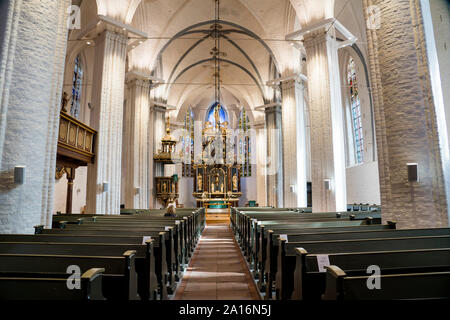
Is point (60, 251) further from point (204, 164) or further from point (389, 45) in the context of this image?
point (204, 164)

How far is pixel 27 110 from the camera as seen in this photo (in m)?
4.20

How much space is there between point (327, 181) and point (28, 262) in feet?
26.2

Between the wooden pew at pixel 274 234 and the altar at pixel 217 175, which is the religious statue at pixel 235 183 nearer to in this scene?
the altar at pixel 217 175

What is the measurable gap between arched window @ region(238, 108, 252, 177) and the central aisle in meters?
17.9

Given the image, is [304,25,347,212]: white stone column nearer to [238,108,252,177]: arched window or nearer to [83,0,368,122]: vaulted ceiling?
[83,0,368,122]: vaulted ceiling

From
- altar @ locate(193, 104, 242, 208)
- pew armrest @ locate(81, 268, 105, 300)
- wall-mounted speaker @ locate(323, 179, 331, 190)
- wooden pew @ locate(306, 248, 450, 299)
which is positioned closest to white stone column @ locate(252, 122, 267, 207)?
altar @ locate(193, 104, 242, 208)

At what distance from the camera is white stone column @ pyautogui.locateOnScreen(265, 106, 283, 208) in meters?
15.9

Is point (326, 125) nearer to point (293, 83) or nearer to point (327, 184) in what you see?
point (327, 184)

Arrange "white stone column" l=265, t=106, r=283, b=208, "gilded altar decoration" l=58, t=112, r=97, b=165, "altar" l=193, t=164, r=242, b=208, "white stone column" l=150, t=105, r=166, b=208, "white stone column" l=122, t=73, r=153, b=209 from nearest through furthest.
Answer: "gilded altar decoration" l=58, t=112, r=97, b=165 → "white stone column" l=122, t=73, r=153, b=209 → "white stone column" l=150, t=105, r=166, b=208 → "white stone column" l=265, t=106, r=283, b=208 → "altar" l=193, t=164, r=242, b=208

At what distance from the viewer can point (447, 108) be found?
5.55 metres

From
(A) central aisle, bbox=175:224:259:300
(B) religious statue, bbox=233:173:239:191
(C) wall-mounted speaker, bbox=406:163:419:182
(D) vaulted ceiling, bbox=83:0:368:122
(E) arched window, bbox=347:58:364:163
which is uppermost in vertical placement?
(D) vaulted ceiling, bbox=83:0:368:122

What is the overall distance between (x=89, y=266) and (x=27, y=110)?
3427 mm

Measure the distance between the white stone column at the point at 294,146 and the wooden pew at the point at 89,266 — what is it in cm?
1085
